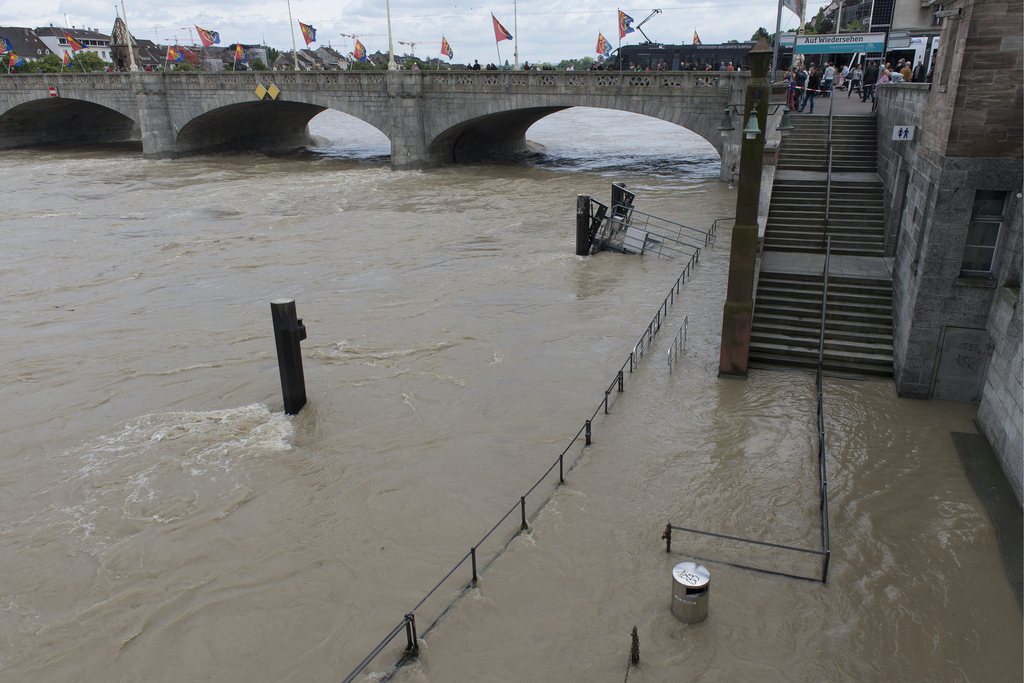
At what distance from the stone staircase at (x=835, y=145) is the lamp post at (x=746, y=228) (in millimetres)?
9774

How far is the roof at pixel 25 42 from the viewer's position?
361ft

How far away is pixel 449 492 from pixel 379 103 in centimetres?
3893

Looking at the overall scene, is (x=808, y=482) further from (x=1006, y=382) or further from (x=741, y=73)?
(x=741, y=73)

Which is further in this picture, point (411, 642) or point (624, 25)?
point (624, 25)

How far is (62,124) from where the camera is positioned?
221 ft

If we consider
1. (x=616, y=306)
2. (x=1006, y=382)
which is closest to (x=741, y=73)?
(x=616, y=306)

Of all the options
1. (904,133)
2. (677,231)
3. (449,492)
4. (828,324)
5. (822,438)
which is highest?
(904,133)

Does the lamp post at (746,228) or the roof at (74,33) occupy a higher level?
the roof at (74,33)

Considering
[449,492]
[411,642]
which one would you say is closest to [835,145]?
[449,492]

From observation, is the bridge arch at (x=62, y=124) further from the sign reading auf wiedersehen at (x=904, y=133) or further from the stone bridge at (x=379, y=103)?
the sign reading auf wiedersehen at (x=904, y=133)

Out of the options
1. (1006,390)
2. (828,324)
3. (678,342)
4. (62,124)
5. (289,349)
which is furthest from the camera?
(62,124)

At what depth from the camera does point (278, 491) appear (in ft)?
37.8

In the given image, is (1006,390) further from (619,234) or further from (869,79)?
(869,79)

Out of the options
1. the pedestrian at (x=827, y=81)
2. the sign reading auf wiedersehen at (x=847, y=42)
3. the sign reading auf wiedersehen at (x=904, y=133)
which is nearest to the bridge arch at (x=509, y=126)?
the pedestrian at (x=827, y=81)
